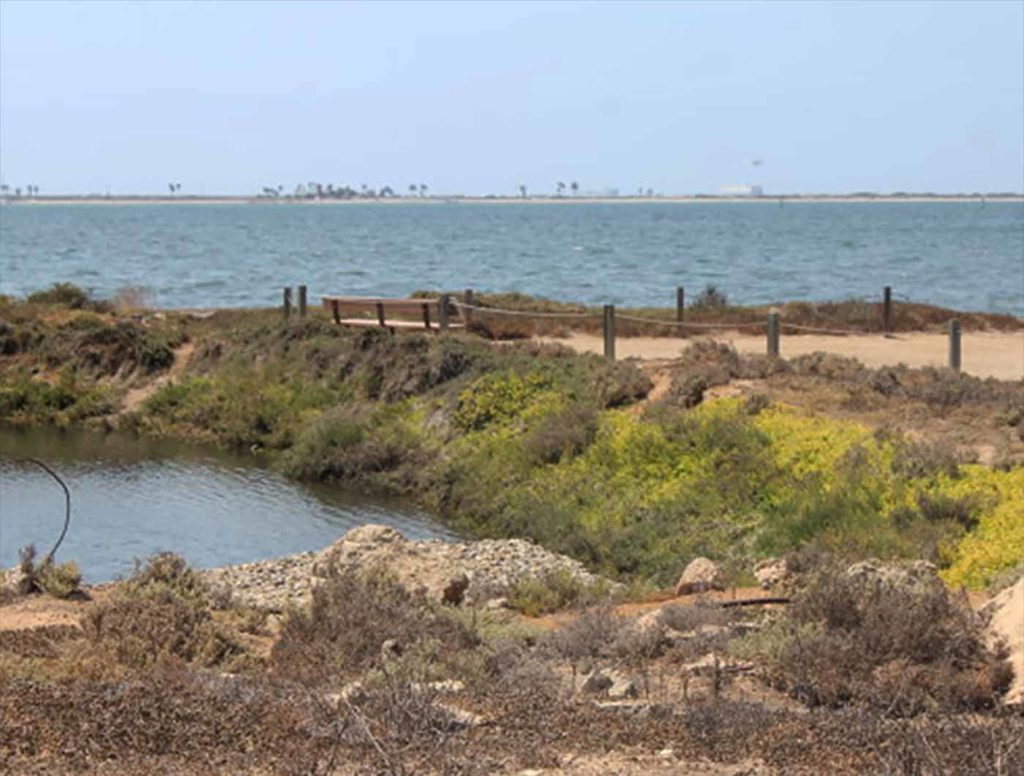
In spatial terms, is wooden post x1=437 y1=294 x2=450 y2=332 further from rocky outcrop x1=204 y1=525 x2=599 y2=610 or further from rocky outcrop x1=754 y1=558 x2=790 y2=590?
rocky outcrop x1=754 y1=558 x2=790 y2=590

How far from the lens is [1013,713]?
29.6ft

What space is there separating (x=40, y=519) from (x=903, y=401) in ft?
36.9

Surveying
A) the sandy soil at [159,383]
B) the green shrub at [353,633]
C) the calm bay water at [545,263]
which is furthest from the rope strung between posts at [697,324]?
the green shrub at [353,633]

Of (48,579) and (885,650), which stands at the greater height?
(885,650)

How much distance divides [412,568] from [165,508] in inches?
275

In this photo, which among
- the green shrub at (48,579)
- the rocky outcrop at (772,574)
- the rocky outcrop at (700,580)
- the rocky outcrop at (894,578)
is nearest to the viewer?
the rocky outcrop at (894,578)

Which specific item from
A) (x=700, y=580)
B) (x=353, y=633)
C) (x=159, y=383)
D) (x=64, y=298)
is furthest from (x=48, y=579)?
(x=64, y=298)

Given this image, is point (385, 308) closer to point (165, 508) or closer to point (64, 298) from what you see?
point (64, 298)

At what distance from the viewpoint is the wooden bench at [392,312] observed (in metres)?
30.3

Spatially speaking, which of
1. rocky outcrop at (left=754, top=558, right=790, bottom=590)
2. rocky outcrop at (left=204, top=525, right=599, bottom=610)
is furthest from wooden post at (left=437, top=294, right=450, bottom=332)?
rocky outcrop at (left=754, top=558, right=790, bottom=590)

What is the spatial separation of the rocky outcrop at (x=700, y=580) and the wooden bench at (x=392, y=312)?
53.0ft

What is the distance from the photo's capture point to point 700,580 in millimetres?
14227

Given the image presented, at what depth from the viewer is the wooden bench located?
99.4 feet

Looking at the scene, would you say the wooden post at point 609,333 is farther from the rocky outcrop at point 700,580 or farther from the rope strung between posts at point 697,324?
the rocky outcrop at point 700,580
